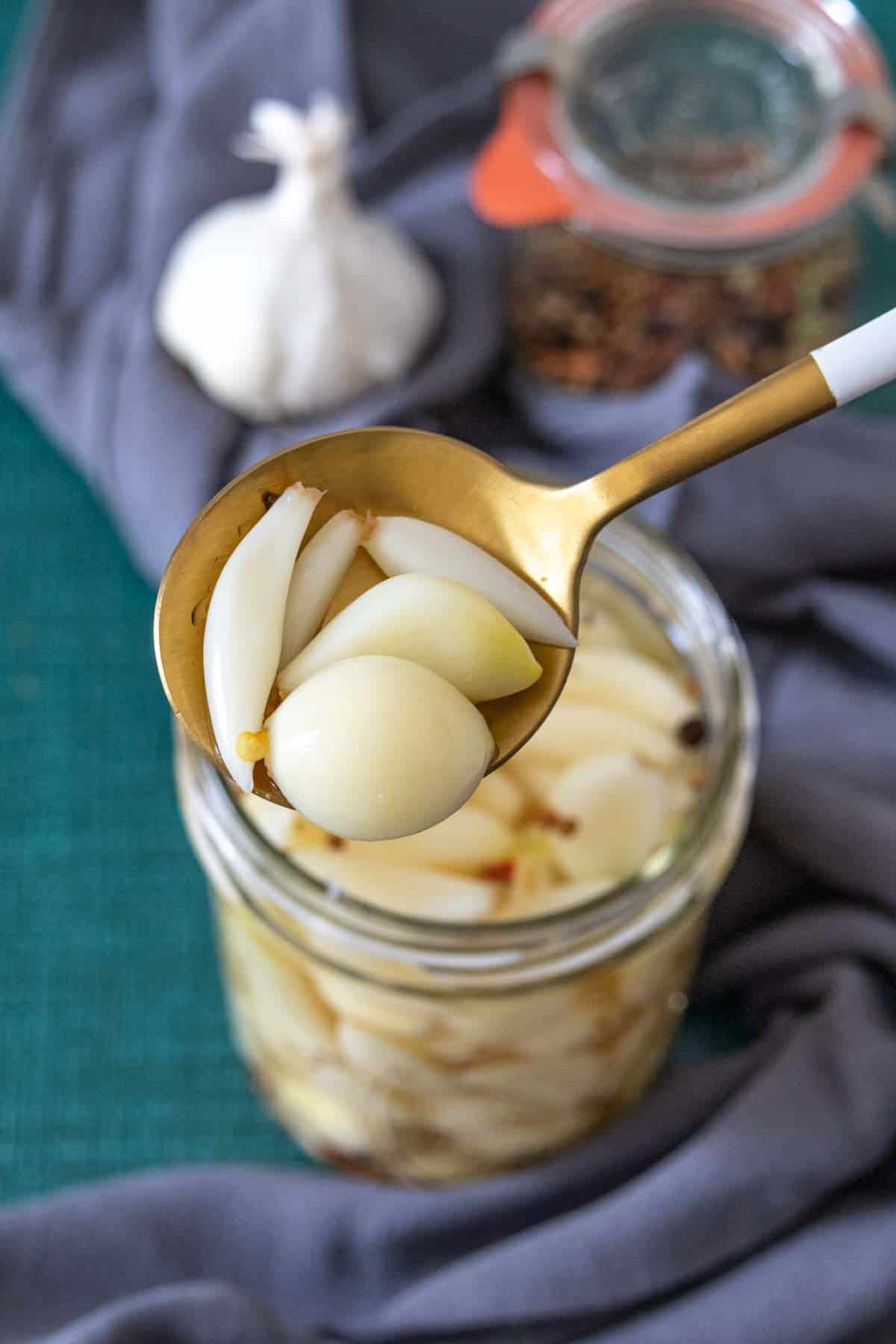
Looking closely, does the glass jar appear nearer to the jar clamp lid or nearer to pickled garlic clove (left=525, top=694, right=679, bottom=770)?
pickled garlic clove (left=525, top=694, right=679, bottom=770)

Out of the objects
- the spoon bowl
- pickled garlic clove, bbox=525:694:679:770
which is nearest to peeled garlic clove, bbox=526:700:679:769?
pickled garlic clove, bbox=525:694:679:770

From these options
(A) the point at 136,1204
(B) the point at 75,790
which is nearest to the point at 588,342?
(B) the point at 75,790

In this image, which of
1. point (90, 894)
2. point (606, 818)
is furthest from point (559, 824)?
point (90, 894)

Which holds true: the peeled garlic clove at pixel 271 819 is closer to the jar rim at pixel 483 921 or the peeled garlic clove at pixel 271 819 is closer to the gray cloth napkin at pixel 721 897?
the jar rim at pixel 483 921

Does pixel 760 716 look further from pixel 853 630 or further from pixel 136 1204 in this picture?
pixel 136 1204

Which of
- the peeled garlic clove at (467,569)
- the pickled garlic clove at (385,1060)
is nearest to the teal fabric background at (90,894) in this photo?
the pickled garlic clove at (385,1060)

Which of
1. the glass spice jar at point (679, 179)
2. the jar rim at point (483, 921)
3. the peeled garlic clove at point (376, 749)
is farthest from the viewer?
the glass spice jar at point (679, 179)
